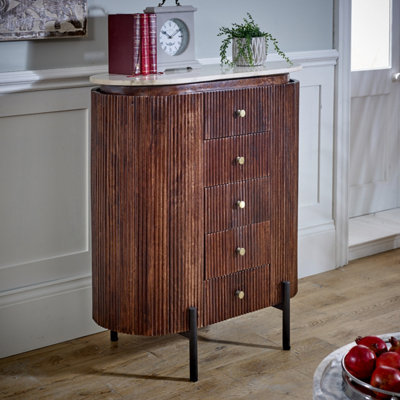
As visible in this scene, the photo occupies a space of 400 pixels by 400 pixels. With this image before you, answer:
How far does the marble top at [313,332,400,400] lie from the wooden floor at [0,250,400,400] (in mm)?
876

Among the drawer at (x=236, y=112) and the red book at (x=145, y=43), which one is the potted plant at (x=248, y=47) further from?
the red book at (x=145, y=43)

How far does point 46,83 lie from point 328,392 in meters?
1.66

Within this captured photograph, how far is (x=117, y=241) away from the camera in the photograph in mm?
2496

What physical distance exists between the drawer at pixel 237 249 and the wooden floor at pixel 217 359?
1.14ft

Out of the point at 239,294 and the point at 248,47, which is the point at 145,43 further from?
the point at 239,294

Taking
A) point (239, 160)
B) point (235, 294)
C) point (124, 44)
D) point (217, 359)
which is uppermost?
point (124, 44)

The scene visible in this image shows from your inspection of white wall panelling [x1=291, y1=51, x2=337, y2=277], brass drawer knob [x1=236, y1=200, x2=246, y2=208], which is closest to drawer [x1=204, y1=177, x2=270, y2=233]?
brass drawer knob [x1=236, y1=200, x2=246, y2=208]

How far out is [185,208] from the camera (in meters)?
2.47

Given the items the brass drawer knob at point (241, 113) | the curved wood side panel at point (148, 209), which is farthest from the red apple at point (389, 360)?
the brass drawer knob at point (241, 113)

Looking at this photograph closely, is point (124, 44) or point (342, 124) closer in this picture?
point (124, 44)

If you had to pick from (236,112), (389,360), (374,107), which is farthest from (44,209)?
(374,107)

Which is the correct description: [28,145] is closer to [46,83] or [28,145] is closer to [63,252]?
[46,83]

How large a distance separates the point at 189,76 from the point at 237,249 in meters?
0.63

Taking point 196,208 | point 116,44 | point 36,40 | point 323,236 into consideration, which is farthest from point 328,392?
point 323,236
